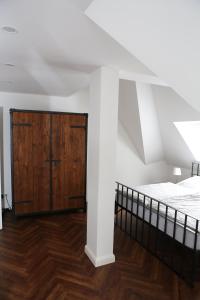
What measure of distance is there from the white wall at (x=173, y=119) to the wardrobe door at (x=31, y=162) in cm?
213

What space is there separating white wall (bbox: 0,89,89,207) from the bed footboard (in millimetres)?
2048

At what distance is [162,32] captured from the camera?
1.11m

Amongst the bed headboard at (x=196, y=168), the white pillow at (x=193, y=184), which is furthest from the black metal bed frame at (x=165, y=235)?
the bed headboard at (x=196, y=168)

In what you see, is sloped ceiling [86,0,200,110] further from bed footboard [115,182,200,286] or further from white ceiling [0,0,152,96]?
bed footboard [115,182,200,286]

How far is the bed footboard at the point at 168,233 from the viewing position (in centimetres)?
228

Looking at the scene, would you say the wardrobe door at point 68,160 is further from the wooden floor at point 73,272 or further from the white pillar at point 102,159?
the white pillar at point 102,159

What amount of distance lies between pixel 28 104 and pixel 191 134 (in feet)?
11.0

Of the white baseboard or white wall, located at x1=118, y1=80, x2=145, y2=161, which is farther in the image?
white wall, located at x1=118, y1=80, x2=145, y2=161

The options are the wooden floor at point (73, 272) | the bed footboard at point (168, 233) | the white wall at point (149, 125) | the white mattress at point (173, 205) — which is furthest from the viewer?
the white wall at point (149, 125)

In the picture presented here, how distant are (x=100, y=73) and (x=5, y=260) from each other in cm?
247

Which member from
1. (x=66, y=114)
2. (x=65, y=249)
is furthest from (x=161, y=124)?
(x=65, y=249)

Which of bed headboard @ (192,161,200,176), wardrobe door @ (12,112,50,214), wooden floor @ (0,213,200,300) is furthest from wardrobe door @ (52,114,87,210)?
bed headboard @ (192,161,200,176)

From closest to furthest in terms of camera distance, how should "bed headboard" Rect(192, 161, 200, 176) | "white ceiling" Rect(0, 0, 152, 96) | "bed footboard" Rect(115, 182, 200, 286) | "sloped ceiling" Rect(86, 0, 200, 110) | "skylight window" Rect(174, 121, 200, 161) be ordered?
"sloped ceiling" Rect(86, 0, 200, 110) < "white ceiling" Rect(0, 0, 152, 96) < "bed footboard" Rect(115, 182, 200, 286) < "skylight window" Rect(174, 121, 200, 161) < "bed headboard" Rect(192, 161, 200, 176)

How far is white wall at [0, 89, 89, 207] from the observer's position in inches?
153
